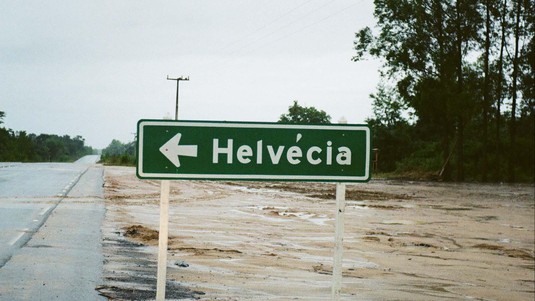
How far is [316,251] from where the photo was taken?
13.1 meters

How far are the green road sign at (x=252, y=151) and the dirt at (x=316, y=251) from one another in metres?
4.06

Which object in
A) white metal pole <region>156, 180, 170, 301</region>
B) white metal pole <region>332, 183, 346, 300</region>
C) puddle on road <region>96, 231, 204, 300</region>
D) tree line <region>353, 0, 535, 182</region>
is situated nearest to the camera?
white metal pole <region>156, 180, 170, 301</region>

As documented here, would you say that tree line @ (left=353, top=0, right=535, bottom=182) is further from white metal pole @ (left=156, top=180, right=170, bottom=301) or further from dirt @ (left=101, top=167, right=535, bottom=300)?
white metal pole @ (left=156, top=180, right=170, bottom=301)

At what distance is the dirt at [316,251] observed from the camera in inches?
357

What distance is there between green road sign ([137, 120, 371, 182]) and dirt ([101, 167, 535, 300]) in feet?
13.3

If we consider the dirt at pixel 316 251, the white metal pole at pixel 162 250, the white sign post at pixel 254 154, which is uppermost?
the white sign post at pixel 254 154

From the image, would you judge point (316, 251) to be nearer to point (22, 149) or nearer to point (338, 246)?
point (338, 246)

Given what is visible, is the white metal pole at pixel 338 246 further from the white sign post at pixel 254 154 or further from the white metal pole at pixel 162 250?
the white metal pole at pixel 162 250

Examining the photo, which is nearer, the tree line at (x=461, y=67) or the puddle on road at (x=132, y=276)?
the puddle on road at (x=132, y=276)

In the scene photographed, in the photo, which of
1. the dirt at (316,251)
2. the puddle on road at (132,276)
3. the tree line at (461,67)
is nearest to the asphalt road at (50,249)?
the puddle on road at (132,276)

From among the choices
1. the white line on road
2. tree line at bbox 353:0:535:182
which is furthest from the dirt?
tree line at bbox 353:0:535:182

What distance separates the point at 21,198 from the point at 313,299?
1803 cm

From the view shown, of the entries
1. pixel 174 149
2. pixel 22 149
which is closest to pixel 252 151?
pixel 174 149

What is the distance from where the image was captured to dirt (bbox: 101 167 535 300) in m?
9.06
